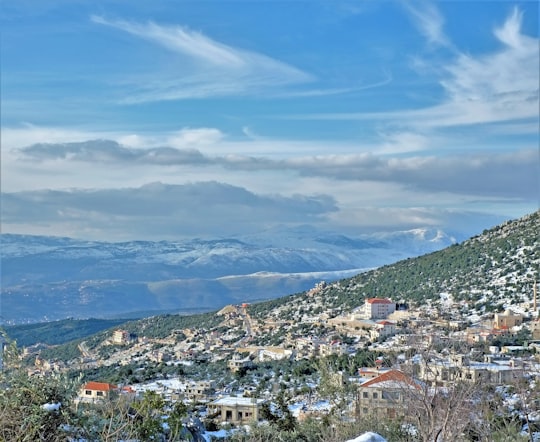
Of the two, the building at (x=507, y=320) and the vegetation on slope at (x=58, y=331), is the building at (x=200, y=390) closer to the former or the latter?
the building at (x=507, y=320)

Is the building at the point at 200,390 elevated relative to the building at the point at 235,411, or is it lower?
lower

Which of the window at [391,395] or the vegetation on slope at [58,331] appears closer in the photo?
the window at [391,395]

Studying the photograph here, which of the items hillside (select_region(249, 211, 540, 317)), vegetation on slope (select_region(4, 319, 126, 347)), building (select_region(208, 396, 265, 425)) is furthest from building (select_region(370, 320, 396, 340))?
vegetation on slope (select_region(4, 319, 126, 347))

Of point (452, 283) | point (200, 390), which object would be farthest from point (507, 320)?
point (200, 390)

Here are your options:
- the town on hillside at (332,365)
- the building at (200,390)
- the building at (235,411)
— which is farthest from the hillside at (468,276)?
the building at (235,411)

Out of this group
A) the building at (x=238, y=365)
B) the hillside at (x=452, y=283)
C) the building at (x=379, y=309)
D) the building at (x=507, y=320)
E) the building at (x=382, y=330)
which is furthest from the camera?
the building at (x=379, y=309)

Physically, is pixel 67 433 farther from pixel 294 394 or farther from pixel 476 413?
pixel 294 394

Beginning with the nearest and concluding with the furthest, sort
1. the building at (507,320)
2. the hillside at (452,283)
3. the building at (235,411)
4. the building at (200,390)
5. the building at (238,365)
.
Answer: the building at (235,411)
the building at (200,390)
the building at (238,365)
the building at (507,320)
the hillside at (452,283)

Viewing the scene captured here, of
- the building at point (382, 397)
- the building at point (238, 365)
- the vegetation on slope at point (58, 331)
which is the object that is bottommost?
the vegetation on slope at point (58, 331)

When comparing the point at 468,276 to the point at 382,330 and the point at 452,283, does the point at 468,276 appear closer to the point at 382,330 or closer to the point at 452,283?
the point at 452,283
